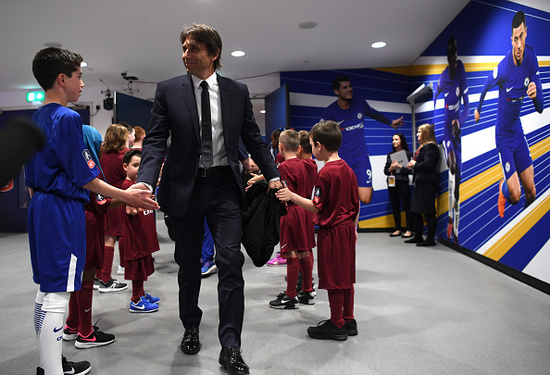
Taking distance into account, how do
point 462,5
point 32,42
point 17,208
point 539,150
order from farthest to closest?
point 17,208
point 32,42
point 462,5
point 539,150

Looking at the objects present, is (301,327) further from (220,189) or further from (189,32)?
(189,32)

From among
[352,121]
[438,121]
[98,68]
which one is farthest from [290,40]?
[98,68]

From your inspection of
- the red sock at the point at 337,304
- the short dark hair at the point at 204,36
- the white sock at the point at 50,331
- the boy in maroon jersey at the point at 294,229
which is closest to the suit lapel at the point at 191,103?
the short dark hair at the point at 204,36

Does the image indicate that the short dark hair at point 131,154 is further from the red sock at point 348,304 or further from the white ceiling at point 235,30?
the white ceiling at point 235,30

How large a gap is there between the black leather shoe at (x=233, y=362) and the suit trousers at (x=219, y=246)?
0.09 ft

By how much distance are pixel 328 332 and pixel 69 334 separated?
1575 mm

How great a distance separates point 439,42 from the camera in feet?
Answer: 18.6

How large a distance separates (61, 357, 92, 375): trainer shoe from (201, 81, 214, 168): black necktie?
1.16m

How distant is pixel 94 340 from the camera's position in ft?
7.23

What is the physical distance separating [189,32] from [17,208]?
799 cm

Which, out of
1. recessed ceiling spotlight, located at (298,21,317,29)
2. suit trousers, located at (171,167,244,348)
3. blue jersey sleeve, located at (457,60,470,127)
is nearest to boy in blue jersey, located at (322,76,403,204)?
recessed ceiling spotlight, located at (298,21,317,29)

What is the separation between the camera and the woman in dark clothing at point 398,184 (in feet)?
20.4

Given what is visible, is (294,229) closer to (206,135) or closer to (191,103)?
(206,135)

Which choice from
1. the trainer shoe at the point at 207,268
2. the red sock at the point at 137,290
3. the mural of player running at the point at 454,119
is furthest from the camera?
the mural of player running at the point at 454,119
